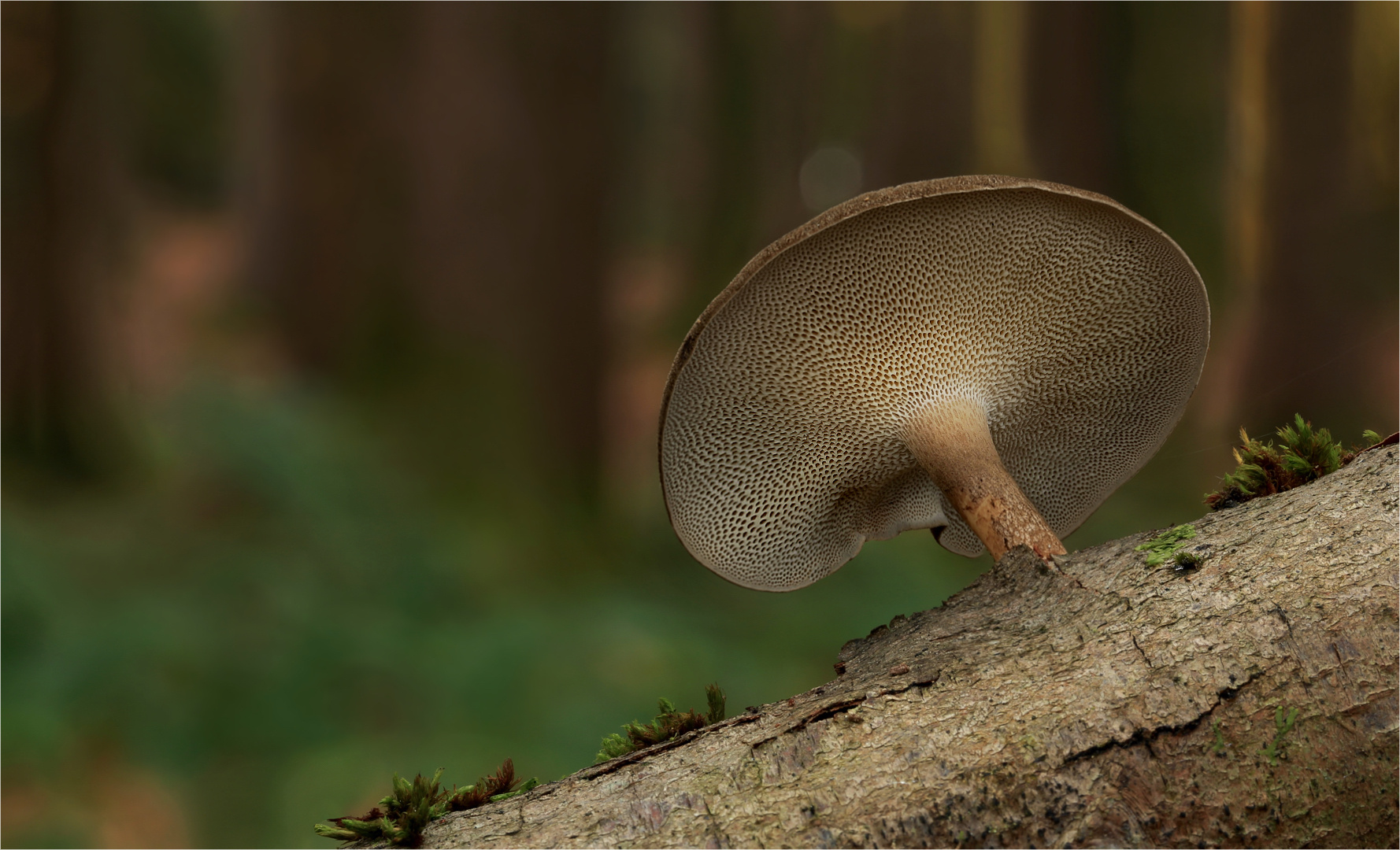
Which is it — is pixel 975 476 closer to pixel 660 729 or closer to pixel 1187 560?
pixel 1187 560

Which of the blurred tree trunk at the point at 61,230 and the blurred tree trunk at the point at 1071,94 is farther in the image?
the blurred tree trunk at the point at 1071,94

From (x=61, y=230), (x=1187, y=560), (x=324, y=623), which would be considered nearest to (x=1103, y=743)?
(x=1187, y=560)

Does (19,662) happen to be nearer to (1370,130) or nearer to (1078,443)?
(1078,443)

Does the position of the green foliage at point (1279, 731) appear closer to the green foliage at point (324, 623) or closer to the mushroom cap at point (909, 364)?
the mushroom cap at point (909, 364)

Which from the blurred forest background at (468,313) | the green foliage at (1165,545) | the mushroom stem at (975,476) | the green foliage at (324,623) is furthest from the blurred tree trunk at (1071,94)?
the green foliage at (1165,545)

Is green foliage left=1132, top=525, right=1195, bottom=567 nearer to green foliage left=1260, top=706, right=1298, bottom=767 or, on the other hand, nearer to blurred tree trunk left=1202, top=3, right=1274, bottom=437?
green foliage left=1260, top=706, right=1298, bottom=767

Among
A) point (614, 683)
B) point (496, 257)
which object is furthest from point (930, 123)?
point (614, 683)
